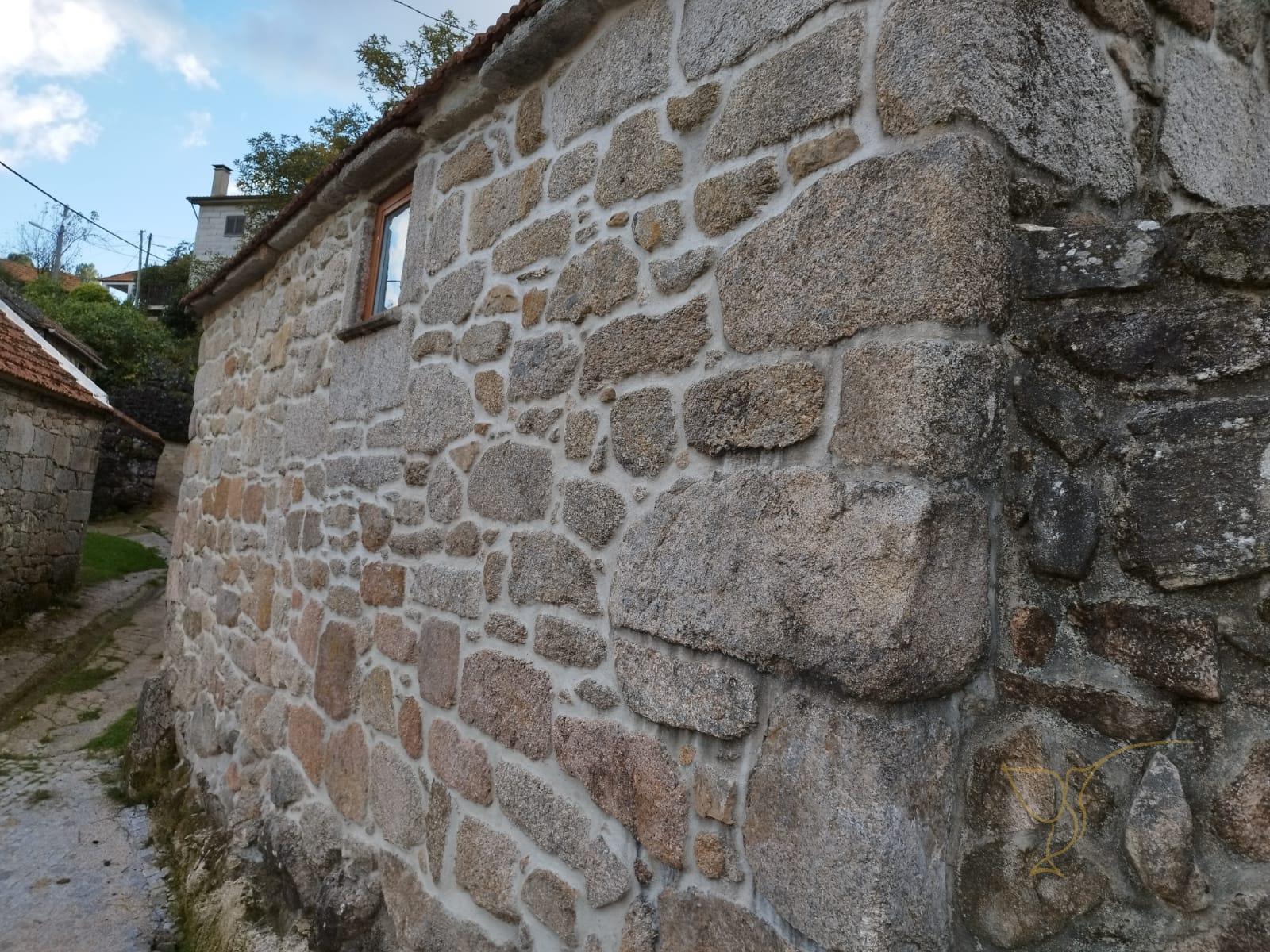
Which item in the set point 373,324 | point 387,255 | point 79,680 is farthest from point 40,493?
point 373,324

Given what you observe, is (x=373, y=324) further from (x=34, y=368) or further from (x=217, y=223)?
(x=217, y=223)

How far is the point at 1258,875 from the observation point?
1194 mm

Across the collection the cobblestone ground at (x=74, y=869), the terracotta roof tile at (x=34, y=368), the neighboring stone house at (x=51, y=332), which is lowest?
the cobblestone ground at (x=74, y=869)

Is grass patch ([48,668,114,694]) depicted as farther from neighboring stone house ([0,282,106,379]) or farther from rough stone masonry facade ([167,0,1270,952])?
neighboring stone house ([0,282,106,379])

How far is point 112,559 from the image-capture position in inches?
442

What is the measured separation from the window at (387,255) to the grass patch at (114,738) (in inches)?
166

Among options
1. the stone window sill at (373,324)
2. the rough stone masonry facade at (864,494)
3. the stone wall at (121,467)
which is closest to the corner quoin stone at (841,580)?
the rough stone masonry facade at (864,494)

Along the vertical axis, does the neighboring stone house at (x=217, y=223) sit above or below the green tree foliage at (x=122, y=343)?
above

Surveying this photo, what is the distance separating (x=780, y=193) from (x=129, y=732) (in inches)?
263

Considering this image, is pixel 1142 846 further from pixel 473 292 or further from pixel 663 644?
pixel 473 292

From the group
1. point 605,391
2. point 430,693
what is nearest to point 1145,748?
point 605,391

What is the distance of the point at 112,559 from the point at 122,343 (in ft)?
27.8

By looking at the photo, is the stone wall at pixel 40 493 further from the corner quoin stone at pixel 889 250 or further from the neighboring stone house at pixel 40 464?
the corner quoin stone at pixel 889 250

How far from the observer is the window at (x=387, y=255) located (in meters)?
3.40
